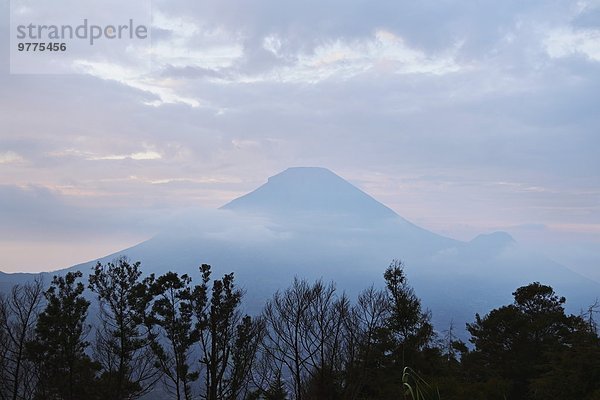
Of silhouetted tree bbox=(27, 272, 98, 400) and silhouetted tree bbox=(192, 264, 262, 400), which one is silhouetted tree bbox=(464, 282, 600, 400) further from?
silhouetted tree bbox=(27, 272, 98, 400)

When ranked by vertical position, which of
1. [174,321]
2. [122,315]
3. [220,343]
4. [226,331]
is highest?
[122,315]

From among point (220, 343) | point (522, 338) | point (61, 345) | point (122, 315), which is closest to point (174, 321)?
point (122, 315)

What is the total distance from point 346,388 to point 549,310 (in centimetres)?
1841

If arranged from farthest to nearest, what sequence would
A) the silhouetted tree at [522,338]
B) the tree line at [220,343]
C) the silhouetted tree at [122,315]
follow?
the silhouetted tree at [522,338], the silhouetted tree at [122,315], the tree line at [220,343]

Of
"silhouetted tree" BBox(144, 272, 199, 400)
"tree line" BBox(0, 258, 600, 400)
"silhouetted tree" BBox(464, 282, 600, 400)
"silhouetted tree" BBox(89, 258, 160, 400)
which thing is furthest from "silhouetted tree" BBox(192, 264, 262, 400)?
"silhouetted tree" BBox(464, 282, 600, 400)

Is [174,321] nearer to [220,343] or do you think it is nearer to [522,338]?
[220,343]

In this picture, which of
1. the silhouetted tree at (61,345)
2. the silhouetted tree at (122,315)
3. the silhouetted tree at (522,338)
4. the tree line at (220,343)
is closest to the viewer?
the tree line at (220,343)

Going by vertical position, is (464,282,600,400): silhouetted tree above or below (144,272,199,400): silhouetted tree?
below

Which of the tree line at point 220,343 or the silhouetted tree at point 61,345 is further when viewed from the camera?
the silhouetted tree at point 61,345

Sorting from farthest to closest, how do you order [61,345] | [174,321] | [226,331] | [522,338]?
Result: [522,338] < [174,321] < [61,345] < [226,331]

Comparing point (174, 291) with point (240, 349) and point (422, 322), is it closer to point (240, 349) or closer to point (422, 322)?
point (240, 349)

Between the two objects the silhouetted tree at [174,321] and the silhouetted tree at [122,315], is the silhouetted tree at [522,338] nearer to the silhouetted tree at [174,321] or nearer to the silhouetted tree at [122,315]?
the silhouetted tree at [174,321]

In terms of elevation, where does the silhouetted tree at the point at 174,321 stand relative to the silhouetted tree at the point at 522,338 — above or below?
above

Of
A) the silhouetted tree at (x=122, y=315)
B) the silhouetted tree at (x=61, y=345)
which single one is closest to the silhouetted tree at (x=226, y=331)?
the silhouetted tree at (x=122, y=315)
